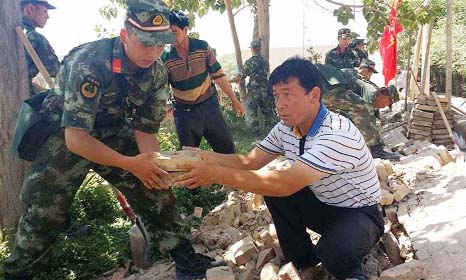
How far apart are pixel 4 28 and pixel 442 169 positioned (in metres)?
4.66

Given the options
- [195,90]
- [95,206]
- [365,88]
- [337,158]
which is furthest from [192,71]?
[337,158]

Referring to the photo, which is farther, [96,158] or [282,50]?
[282,50]

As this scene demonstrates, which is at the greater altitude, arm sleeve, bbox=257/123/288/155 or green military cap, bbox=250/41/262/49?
green military cap, bbox=250/41/262/49

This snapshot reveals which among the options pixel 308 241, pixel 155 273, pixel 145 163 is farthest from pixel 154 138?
pixel 308 241

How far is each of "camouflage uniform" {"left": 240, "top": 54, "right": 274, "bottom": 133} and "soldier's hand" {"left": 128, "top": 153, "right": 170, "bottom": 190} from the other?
6.38 meters

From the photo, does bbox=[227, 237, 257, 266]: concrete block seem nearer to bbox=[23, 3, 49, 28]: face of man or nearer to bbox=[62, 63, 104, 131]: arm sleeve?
bbox=[62, 63, 104, 131]: arm sleeve

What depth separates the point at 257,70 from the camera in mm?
8586

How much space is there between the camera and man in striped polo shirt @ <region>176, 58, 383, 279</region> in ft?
7.18

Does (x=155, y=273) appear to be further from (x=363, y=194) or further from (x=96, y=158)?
(x=363, y=194)

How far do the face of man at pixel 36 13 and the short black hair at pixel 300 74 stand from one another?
3.30 metres

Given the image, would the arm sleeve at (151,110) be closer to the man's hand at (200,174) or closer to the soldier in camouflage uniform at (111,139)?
the soldier in camouflage uniform at (111,139)

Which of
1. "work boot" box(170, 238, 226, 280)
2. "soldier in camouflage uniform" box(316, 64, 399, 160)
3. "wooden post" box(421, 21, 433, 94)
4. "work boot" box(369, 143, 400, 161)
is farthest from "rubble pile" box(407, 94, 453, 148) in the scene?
"work boot" box(170, 238, 226, 280)

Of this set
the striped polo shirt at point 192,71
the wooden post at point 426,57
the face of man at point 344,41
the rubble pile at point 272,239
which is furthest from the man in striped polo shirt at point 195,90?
the face of man at point 344,41

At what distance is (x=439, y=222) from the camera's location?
10.8ft
